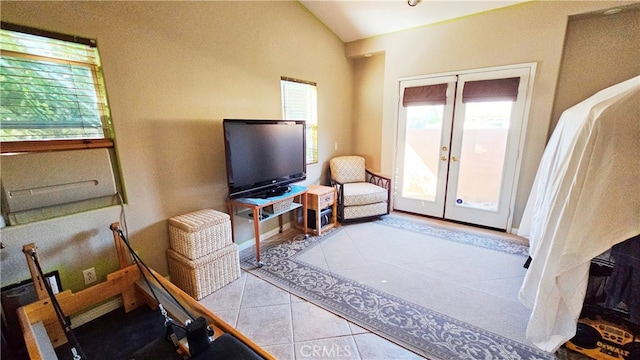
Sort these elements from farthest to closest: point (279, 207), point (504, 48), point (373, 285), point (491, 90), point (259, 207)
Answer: point (491, 90) → point (504, 48) → point (279, 207) → point (259, 207) → point (373, 285)

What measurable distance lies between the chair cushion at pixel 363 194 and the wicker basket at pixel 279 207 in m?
0.92

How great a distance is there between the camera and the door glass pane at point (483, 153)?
10.5 feet

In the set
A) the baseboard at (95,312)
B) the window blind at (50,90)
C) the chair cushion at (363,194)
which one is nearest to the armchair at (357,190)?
the chair cushion at (363,194)

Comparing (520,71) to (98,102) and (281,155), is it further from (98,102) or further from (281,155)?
(98,102)

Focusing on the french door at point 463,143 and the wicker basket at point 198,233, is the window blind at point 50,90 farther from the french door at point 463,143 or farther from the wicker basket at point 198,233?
the french door at point 463,143

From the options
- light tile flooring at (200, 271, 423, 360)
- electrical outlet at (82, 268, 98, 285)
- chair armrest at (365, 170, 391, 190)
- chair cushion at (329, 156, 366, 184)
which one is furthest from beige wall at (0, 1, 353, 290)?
chair armrest at (365, 170, 391, 190)

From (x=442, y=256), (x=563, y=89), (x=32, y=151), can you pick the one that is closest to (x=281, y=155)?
(x=32, y=151)

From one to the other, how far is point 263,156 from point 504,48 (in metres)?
3.04

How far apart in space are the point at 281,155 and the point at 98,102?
1.57 metres

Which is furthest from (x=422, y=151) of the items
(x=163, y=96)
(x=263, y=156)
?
(x=163, y=96)

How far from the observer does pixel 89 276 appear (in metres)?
1.84

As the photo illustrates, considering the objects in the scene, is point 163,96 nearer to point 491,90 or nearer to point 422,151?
point 422,151

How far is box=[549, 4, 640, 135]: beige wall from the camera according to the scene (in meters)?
2.57

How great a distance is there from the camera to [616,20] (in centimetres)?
260
